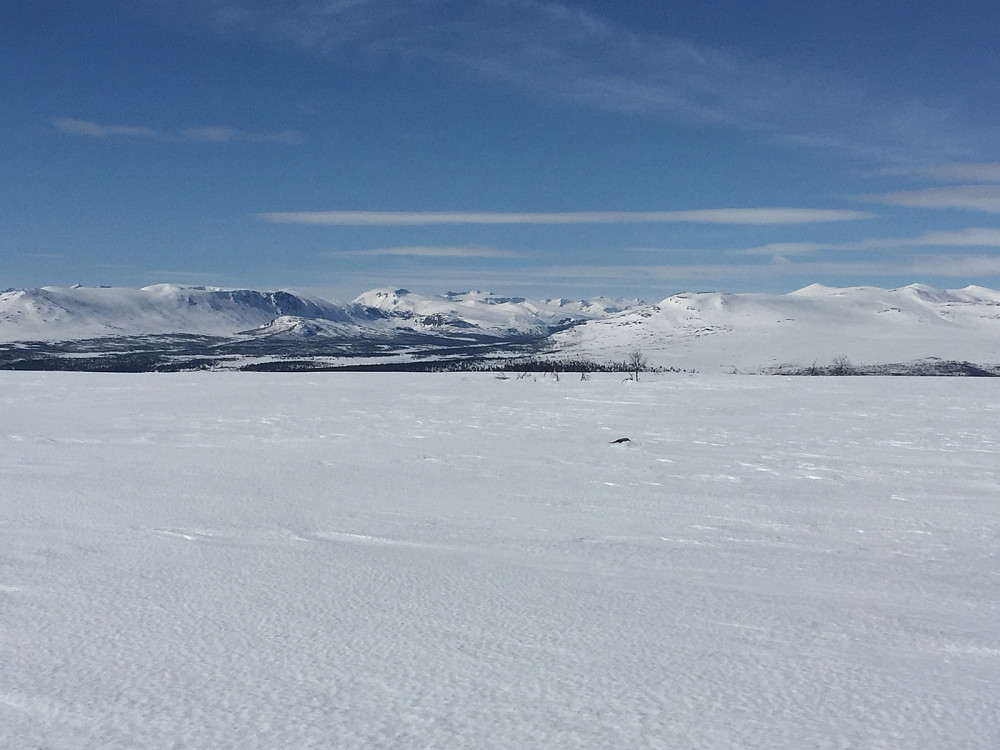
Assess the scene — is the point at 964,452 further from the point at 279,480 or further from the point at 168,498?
the point at 168,498

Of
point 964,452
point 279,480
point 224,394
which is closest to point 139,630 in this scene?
point 279,480

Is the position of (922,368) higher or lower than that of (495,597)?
higher

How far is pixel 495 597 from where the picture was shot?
5.14 m

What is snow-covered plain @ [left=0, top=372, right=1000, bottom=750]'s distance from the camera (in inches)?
134

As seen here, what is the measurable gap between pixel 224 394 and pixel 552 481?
16.6m

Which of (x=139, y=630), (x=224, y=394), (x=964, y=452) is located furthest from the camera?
(x=224, y=394)

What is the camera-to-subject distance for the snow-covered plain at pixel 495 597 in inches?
134

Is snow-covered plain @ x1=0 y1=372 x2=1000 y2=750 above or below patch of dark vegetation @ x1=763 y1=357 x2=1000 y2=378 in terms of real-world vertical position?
below

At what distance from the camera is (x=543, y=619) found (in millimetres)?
4703

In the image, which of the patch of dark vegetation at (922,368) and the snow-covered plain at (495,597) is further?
the patch of dark vegetation at (922,368)

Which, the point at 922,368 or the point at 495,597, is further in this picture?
the point at 922,368

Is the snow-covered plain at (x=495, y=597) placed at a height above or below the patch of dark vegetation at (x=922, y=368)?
below

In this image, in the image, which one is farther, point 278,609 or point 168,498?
point 168,498

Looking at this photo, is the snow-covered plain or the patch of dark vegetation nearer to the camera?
the snow-covered plain
